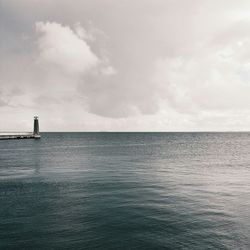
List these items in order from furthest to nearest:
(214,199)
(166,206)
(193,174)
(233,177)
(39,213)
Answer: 1. (193,174)
2. (233,177)
3. (214,199)
4. (166,206)
5. (39,213)

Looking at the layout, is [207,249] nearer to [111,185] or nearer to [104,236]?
[104,236]

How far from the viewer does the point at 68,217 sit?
23.8 meters

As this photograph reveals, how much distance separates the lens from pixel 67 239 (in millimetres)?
19062

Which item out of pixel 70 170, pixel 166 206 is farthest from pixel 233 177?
pixel 70 170

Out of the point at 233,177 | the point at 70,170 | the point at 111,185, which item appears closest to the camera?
the point at 111,185

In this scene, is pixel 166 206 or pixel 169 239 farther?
pixel 166 206

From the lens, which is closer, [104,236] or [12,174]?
[104,236]

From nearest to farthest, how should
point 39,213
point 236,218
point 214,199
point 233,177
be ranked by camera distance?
point 236,218 → point 39,213 → point 214,199 → point 233,177

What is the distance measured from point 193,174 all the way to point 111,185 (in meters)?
15.5

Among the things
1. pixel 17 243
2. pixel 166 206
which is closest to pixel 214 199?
pixel 166 206

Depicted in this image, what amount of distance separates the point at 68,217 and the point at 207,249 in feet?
35.0

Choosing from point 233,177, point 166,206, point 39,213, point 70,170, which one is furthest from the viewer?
point 70,170

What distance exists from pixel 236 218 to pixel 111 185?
1660 cm

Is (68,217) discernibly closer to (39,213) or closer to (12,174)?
(39,213)
